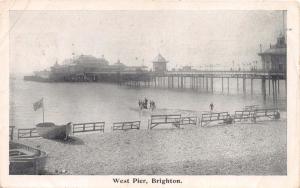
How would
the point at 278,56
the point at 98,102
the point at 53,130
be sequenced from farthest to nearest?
the point at 98,102
the point at 53,130
the point at 278,56

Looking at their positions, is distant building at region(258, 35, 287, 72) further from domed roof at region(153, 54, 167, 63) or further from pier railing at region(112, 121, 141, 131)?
pier railing at region(112, 121, 141, 131)

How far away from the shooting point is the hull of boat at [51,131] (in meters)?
2.88

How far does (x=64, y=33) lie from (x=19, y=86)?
1.43 ft

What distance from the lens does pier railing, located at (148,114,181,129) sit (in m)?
2.95

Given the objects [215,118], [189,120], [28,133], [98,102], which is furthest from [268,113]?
[28,133]

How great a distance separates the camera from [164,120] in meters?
2.97

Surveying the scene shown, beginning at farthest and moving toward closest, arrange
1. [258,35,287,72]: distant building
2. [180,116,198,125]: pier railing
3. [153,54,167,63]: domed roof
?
[180,116,198,125]: pier railing
[153,54,167,63]: domed roof
[258,35,287,72]: distant building

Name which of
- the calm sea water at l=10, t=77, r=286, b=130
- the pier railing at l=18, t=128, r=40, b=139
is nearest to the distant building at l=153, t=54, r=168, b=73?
the calm sea water at l=10, t=77, r=286, b=130

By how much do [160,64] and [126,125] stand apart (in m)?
0.46

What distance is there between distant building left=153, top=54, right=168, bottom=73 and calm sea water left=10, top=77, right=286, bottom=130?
139 mm

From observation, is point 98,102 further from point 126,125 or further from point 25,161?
point 25,161

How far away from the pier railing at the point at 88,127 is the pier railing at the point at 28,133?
9.8 inches

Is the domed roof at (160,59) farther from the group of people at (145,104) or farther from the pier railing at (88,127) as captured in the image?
the pier railing at (88,127)
